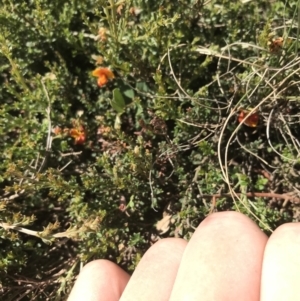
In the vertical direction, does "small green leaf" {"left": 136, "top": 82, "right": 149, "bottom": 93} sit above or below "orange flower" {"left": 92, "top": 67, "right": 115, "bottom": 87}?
below

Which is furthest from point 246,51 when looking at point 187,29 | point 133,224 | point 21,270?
point 21,270

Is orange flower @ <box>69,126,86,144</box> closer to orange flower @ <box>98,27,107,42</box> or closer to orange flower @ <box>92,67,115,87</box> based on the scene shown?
orange flower @ <box>92,67,115,87</box>

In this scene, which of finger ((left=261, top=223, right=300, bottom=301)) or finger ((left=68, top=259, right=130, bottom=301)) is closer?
finger ((left=261, top=223, right=300, bottom=301))

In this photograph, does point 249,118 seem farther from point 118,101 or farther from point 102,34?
point 102,34

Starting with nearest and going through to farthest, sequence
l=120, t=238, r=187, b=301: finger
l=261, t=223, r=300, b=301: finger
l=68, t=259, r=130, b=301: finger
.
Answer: l=261, t=223, r=300, b=301: finger → l=120, t=238, r=187, b=301: finger → l=68, t=259, r=130, b=301: finger

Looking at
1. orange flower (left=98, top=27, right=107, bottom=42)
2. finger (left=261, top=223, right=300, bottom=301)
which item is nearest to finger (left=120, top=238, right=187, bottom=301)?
finger (left=261, top=223, right=300, bottom=301)

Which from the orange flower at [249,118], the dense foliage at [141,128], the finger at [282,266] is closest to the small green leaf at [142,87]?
the dense foliage at [141,128]

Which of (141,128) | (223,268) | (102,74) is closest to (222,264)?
(223,268)

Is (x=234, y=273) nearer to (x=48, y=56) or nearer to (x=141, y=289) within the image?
(x=141, y=289)

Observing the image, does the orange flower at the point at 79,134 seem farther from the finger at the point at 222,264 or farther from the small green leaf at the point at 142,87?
the finger at the point at 222,264
